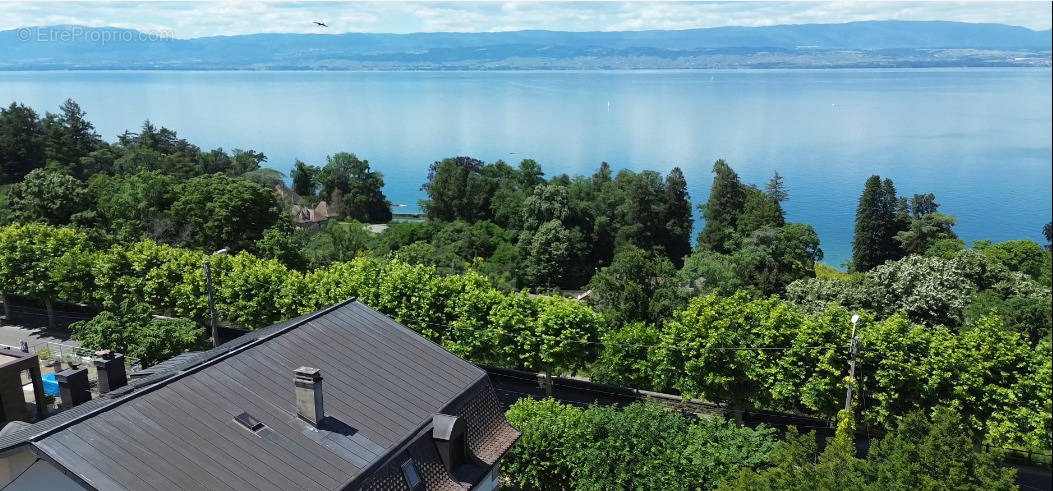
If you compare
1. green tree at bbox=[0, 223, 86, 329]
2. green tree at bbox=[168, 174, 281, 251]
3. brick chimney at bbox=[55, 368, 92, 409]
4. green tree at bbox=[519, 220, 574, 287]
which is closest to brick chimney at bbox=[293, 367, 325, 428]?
brick chimney at bbox=[55, 368, 92, 409]

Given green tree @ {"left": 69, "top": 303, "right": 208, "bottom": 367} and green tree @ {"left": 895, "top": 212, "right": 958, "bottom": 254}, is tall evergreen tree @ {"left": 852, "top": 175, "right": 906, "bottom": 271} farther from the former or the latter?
green tree @ {"left": 69, "top": 303, "right": 208, "bottom": 367}

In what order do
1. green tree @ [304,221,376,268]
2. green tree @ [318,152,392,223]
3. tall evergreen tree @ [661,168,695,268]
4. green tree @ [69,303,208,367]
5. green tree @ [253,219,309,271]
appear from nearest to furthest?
green tree @ [69,303,208,367] → green tree @ [253,219,309,271] → green tree @ [304,221,376,268] → tall evergreen tree @ [661,168,695,268] → green tree @ [318,152,392,223]

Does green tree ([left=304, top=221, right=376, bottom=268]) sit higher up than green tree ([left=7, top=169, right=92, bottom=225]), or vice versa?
green tree ([left=7, top=169, right=92, bottom=225])

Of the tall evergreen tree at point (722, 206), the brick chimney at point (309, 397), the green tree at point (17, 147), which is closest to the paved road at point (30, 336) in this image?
the brick chimney at point (309, 397)

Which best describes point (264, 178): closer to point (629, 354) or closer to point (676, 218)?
point (676, 218)

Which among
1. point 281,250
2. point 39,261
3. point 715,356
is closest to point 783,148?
point 281,250

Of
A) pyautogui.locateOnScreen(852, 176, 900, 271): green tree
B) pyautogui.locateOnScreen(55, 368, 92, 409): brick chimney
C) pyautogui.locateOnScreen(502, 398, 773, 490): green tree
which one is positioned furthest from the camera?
pyautogui.locateOnScreen(852, 176, 900, 271): green tree

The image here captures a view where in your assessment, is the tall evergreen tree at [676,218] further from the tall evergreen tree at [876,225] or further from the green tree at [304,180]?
the green tree at [304,180]
